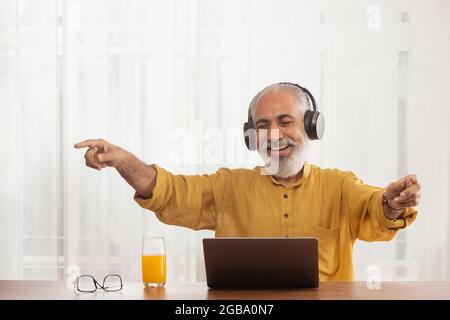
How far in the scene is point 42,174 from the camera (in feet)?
10.1

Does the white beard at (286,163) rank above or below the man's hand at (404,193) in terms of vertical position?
above

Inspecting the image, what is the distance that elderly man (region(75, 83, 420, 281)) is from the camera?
6.95ft

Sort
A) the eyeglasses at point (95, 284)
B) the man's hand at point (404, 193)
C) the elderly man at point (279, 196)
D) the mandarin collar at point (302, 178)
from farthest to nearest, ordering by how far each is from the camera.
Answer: the mandarin collar at point (302, 178) < the elderly man at point (279, 196) < the man's hand at point (404, 193) < the eyeglasses at point (95, 284)

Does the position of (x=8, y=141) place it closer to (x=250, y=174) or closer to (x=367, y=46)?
(x=250, y=174)

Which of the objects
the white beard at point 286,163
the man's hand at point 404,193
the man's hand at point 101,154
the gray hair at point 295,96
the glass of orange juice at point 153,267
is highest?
the gray hair at point 295,96

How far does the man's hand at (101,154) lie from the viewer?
181cm

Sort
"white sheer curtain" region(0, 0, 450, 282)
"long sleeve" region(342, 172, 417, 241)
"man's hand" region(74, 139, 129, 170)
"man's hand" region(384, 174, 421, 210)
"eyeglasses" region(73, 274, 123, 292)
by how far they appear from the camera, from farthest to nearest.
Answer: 1. "white sheer curtain" region(0, 0, 450, 282)
2. "long sleeve" region(342, 172, 417, 241)
3. "man's hand" region(74, 139, 129, 170)
4. "man's hand" region(384, 174, 421, 210)
5. "eyeglasses" region(73, 274, 123, 292)

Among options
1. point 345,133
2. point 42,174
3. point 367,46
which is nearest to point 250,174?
point 345,133

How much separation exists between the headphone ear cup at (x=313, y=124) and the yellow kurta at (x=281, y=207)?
Result: 0.11m

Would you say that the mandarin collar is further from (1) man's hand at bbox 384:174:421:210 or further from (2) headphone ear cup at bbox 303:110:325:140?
(1) man's hand at bbox 384:174:421:210

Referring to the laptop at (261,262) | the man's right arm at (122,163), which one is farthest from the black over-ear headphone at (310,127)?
the laptop at (261,262)

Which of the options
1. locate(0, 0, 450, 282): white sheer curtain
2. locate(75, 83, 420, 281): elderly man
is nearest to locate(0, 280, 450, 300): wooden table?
locate(75, 83, 420, 281): elderly man

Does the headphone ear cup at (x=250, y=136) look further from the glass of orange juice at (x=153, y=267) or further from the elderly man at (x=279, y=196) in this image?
the glass of orange juice at (x=153, y=267)

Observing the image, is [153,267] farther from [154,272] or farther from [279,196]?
[279,196]
